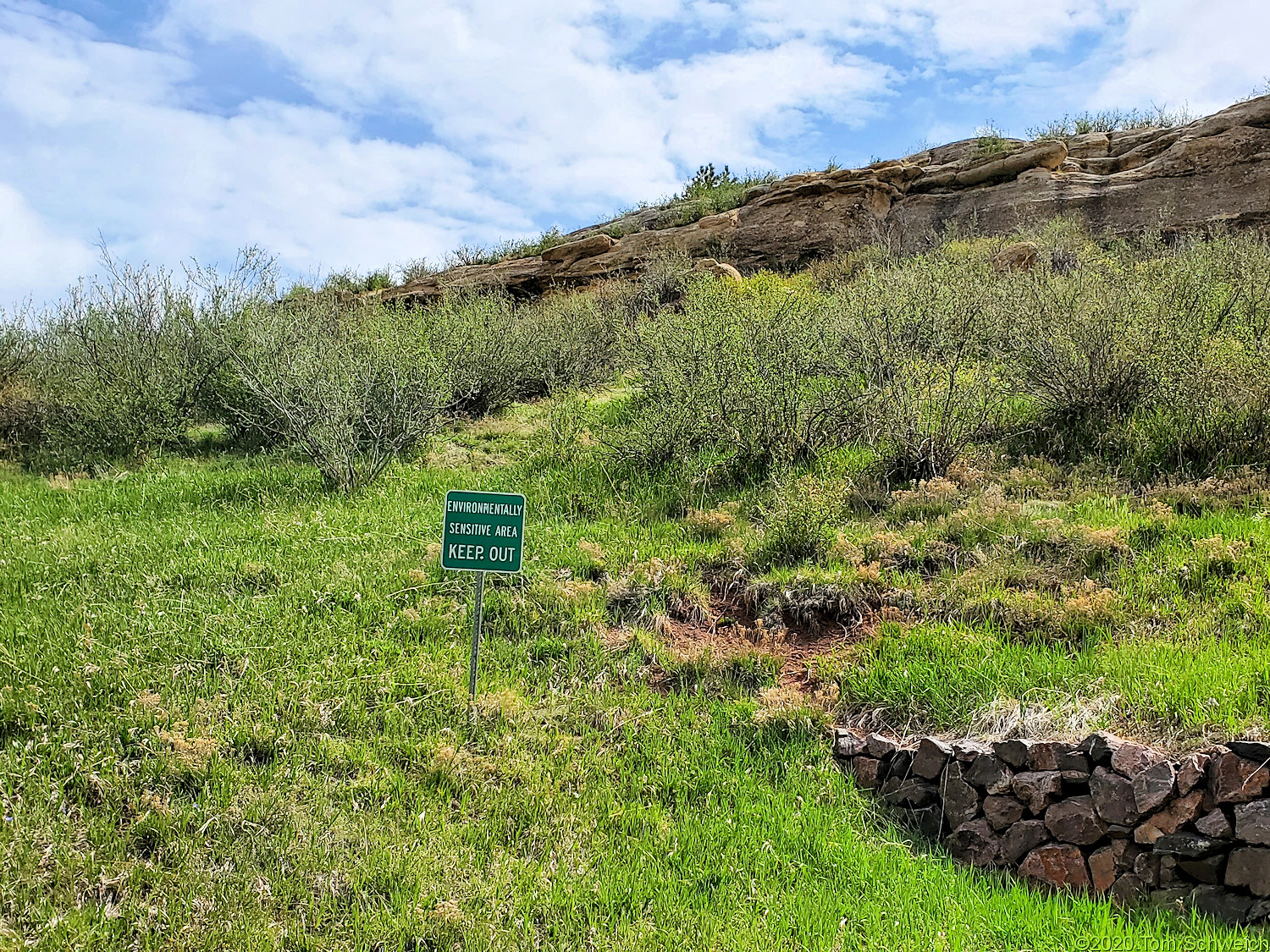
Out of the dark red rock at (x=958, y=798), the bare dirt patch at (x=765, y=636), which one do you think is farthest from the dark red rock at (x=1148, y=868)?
the bare dirt patch at (x=765, y=636)

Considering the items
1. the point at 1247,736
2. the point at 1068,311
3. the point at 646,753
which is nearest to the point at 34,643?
the point at 646,753

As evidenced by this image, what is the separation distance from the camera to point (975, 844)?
398 centimetres

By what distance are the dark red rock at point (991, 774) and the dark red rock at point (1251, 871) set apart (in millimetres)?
900

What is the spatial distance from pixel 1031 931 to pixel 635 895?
166cm

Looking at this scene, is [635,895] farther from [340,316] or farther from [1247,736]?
[340,316]

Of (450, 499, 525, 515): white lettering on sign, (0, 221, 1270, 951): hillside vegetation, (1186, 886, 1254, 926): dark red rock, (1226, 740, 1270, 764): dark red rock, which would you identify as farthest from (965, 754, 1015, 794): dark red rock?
(450, 499, 525, 515): white lettering on sign

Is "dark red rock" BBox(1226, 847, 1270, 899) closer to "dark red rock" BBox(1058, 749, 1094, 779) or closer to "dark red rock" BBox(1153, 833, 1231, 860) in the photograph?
"dark red rock" BBox(1153, 833, 1231, 860)

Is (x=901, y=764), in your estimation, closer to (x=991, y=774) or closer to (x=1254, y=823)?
(x=991, y=774)

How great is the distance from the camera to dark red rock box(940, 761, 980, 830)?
4.03 meters

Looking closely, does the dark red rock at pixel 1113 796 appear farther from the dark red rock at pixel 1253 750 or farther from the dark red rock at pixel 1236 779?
the dark red rock at pixel 1253 750

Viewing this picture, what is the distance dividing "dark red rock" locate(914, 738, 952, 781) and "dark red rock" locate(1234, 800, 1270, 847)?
1211mm

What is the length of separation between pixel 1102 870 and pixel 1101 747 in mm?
Result: 544

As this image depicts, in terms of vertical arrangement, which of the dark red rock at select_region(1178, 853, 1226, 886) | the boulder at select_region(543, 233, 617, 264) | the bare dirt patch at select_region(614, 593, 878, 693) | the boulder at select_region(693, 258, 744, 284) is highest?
the boulder at select_region(543, 233, 617, 264)

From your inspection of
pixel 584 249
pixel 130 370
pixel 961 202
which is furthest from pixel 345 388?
pixel 961 202
